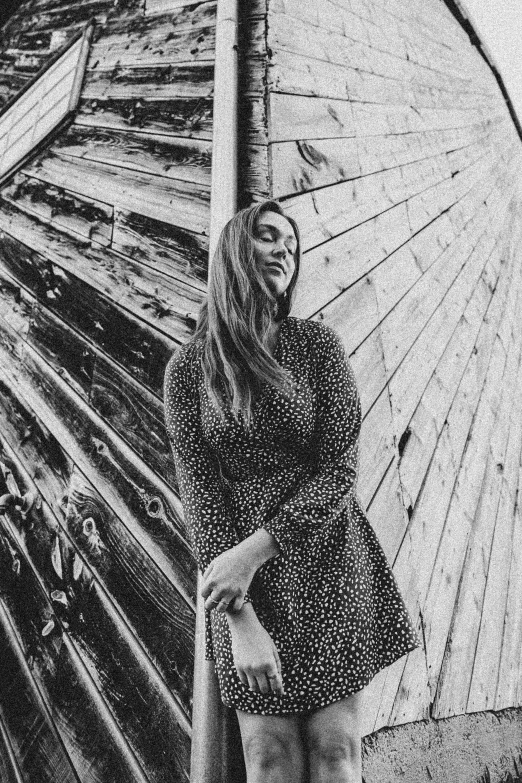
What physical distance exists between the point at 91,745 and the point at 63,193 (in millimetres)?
1943

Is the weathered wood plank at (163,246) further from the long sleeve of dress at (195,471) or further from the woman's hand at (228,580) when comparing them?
the woman's hand at (228,580)

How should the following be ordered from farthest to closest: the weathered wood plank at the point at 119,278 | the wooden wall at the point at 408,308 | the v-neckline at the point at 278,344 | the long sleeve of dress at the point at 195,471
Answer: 1. the wooden wall at the point at 408,308
2. the weathered wood plank at the point at 119,278
3. the v-neckline at the point at 278,344
4. the long sleeve of dress at the point at 195,471

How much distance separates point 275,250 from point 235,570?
736 mm

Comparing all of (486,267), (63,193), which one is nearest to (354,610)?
(63,193)

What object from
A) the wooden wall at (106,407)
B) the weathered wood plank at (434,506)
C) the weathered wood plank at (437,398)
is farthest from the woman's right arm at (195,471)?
the weathered wood plank at (437,398)

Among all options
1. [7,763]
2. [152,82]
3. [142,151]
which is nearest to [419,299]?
[142,151]

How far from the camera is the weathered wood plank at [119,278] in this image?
6.00 feet

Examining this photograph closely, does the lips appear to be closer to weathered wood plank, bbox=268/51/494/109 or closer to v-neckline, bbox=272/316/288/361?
v-neckline, bbox=272/316/288/361

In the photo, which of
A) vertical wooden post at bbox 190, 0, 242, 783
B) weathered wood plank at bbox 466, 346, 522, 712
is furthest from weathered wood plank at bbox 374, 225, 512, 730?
vertical wooden post at bbox 190, 0, 242, 783

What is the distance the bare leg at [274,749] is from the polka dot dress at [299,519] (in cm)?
3

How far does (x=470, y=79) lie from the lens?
14.7ft

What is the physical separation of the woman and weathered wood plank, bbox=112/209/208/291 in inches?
19.5

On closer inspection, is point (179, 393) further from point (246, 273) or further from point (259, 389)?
point (246, 273)

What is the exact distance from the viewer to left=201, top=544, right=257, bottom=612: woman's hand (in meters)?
1.00
